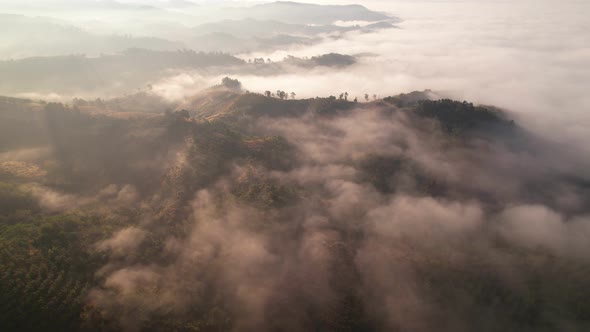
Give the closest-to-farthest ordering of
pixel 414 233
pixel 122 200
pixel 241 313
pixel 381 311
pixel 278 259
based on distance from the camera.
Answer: pixel 241 313
pixel 381 311
pixel 278 259
pixel 122 200
pixel 414 233

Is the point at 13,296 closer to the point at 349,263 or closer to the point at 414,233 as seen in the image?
the point at 349,263

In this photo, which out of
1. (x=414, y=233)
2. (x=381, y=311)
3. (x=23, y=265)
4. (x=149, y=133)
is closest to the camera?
(x=23, y=265)

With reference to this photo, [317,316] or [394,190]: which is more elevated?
[394,190]

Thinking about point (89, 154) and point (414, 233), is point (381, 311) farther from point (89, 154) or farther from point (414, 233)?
point (89, 154)

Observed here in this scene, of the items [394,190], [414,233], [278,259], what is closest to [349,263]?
[278,259]

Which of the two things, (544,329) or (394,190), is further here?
(394,190)

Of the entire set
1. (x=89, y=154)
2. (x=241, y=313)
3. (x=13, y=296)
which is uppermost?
(x=89, y=154)

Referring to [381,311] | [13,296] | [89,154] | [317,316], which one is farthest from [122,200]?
[381,311]
